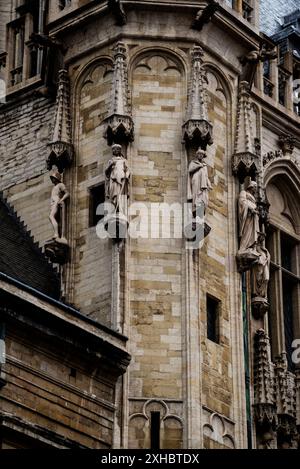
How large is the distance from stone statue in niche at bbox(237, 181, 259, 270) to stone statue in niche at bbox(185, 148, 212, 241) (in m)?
1.10

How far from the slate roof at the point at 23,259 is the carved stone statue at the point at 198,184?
329 cm

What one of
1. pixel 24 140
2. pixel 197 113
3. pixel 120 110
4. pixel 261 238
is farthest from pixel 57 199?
pixel 261 238

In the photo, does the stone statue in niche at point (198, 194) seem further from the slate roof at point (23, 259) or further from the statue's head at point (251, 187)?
the slate roof at point (23, 259)

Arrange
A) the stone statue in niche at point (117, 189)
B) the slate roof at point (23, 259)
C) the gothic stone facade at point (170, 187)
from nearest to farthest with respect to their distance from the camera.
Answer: the gothic stone facade at point (170, 187)
the stone statue in niche at point (117, 189)
the slate roof at point (23, 259)

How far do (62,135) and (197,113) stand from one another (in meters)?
2.94

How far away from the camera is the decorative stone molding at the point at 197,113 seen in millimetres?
37688

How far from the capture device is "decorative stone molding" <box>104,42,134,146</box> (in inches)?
1480

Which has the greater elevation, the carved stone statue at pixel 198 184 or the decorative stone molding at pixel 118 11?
the decorative stone molding at pixel 118 11

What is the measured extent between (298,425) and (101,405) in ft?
18.5

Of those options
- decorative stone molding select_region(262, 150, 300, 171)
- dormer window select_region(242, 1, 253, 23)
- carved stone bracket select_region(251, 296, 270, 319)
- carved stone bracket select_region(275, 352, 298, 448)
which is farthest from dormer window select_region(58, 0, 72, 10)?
carved stone bracket select_region(275, 352, 298, 448)

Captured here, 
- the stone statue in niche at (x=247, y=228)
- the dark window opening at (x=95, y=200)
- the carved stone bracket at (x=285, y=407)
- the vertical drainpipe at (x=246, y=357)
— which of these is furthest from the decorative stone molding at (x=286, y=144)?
the dark window opening at (x=95, y=200)

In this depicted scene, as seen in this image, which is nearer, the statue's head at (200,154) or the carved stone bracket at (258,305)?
the statue's head at (200,154)

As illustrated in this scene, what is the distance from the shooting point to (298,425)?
38812 millimetres

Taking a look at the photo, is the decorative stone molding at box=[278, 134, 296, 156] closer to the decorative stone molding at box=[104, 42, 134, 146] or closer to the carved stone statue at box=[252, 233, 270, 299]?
the carved stone statue at box=[252, 233, 270, 299]
